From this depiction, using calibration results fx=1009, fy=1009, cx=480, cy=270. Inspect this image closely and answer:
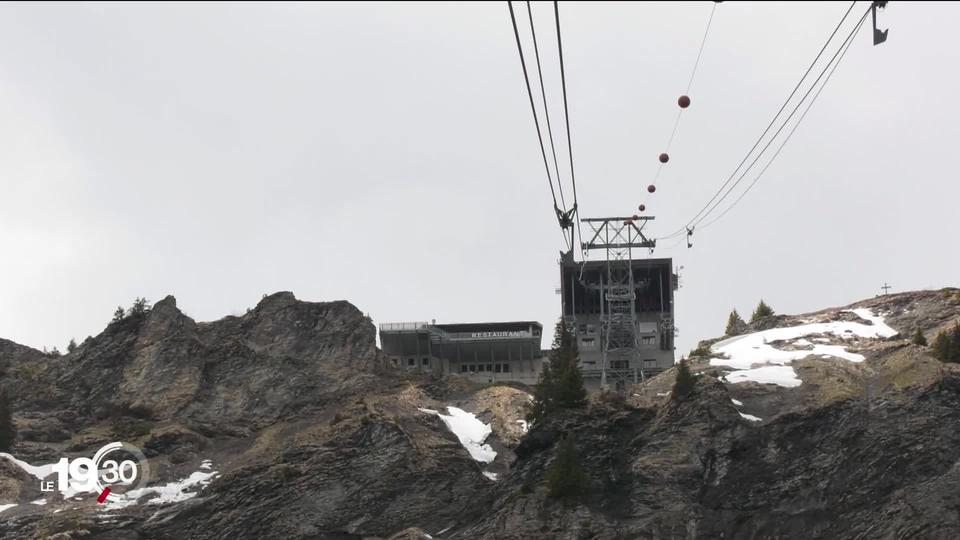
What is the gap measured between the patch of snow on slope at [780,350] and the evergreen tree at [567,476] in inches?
646

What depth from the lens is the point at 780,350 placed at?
272 feet

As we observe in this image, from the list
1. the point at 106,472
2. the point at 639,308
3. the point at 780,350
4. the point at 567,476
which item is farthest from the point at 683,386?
the point at 639,308

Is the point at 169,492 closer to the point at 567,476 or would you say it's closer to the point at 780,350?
the point at 567,476

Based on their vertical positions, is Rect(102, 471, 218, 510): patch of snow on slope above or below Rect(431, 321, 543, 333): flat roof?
below

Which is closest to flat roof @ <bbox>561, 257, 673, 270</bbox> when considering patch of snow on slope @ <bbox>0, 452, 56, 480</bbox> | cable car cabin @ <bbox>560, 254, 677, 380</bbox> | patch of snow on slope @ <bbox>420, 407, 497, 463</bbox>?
cable car cabin @ <bbox>560, 254, 677, 380</bbox>

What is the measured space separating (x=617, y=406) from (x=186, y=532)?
31741 mm

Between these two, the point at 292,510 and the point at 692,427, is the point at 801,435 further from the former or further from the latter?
the point at 292,510

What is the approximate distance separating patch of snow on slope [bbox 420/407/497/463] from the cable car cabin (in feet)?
94.0

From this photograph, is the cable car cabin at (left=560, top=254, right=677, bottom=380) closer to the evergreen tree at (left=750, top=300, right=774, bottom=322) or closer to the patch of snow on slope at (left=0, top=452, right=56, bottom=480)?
the evergreen tree at (left=750, top=300, right=774, bottom=322)

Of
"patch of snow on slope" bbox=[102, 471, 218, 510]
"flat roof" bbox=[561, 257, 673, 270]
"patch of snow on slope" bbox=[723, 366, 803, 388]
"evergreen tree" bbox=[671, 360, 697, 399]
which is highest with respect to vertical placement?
"flat roof" bbox=[561, 257, 673, 270]

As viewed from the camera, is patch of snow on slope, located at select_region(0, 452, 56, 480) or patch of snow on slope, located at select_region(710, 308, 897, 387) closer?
patch of snow on slope, located at select_region(710, 308, 897, 387)

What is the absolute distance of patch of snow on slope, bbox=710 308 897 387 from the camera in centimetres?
7544

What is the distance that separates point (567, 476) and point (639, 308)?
5569cm

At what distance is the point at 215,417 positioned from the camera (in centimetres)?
9069
